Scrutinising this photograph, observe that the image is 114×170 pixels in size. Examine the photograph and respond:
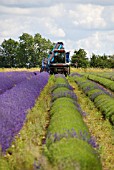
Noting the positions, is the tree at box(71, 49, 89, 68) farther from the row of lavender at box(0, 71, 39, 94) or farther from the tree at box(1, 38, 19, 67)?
the row of lavender at box(0, 71, 39, 94)

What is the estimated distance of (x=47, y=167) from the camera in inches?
222

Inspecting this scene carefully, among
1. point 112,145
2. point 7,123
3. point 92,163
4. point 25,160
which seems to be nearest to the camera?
point 25,160

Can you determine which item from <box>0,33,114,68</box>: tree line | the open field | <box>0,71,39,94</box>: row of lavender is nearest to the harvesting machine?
<box>0,71,39,94</box>: row of lavender

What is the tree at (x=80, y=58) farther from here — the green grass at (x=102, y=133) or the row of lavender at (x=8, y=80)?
the green grass at (x=102, y=133)

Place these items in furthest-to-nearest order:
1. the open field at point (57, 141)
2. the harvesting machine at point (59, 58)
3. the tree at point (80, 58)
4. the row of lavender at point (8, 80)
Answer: the tree at point (80, 58), the harvesting machine at point (59, 58), the row of lavender at point (8, 80), the open field at point (57, 141)

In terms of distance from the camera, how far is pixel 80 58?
10700 centimetres

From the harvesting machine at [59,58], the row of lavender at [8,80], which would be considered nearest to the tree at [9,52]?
the harvesting machine at [59,58]

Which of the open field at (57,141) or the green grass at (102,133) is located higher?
the open field at (57,141)

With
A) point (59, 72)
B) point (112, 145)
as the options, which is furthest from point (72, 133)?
point (59, 72)

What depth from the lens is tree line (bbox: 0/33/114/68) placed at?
10819cm

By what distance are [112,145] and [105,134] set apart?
145 cm

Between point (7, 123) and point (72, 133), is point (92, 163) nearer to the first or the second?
point (72, 133)

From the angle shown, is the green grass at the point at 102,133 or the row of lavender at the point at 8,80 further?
the row of lavender at the point at 8,80

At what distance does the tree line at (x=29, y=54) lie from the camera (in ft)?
355
